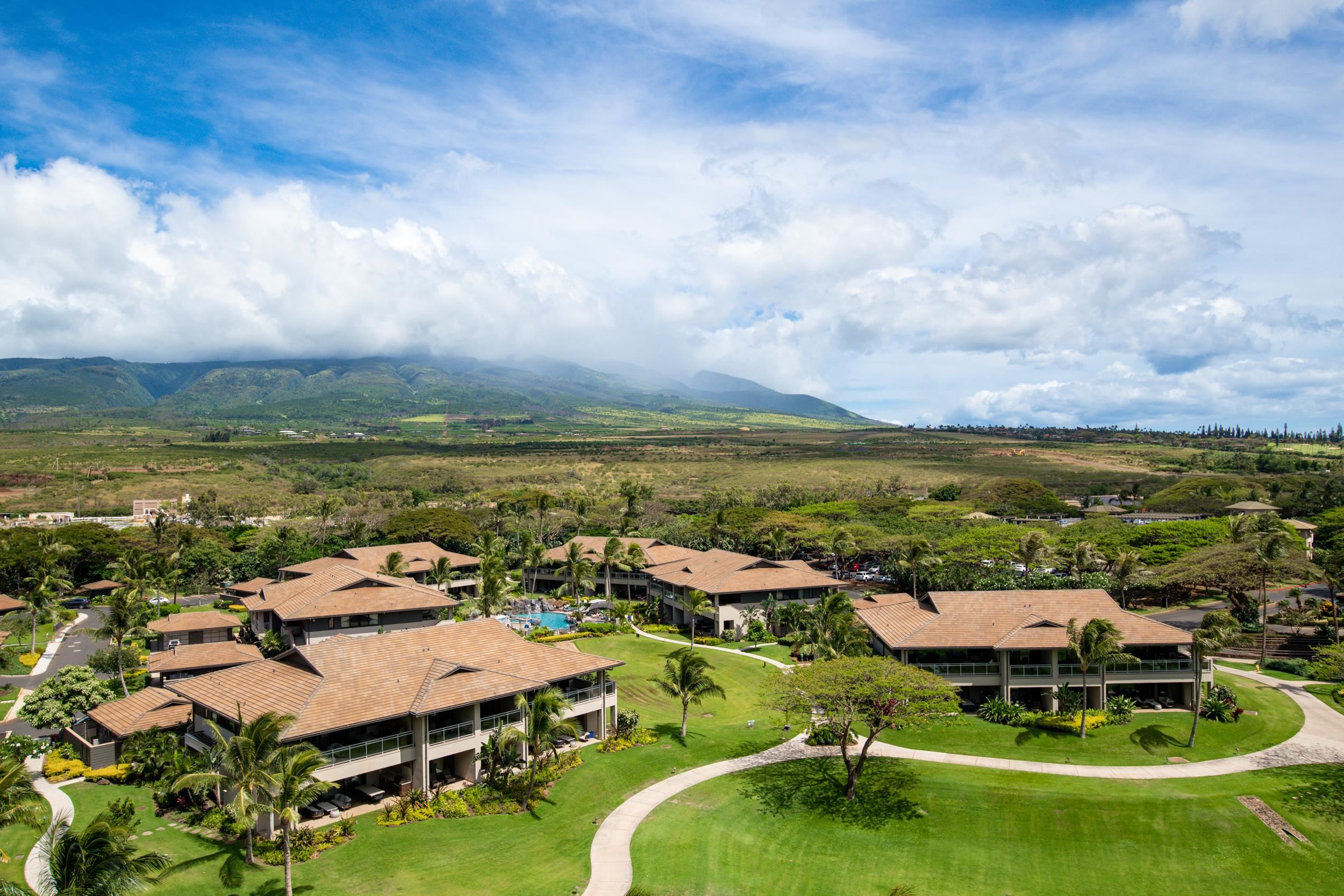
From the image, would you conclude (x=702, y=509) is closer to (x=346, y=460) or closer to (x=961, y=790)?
(x=961, y=790)

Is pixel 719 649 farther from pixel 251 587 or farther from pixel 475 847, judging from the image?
pixel 251 587

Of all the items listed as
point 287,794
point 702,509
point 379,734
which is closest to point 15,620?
point 379,734

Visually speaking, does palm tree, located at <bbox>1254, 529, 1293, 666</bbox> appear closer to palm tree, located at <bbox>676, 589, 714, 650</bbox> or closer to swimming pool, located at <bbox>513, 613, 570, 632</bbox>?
palm tree, located at <bbox>676, 589, 714, 650</bbox>

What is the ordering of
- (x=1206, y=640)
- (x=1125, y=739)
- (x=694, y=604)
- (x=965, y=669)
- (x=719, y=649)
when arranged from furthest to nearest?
(x=694, y=604) < (x=719, y=649) < (x=965, y=669) < (x=1125, y=739) < (x=1206, y=640)

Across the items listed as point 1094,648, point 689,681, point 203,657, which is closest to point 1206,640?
point 1094,648

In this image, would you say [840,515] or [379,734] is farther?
[840,515]

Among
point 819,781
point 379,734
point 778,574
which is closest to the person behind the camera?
point 379,734

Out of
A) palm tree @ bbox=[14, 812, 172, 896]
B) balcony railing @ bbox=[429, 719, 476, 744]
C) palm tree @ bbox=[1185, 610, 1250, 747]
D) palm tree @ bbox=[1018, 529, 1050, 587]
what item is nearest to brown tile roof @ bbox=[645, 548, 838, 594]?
palm tree @ bbox=[1018, 529, 1050, 587]
